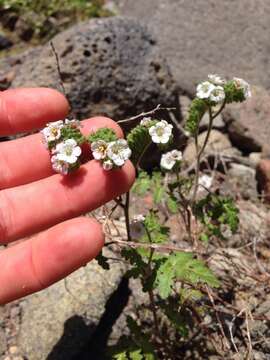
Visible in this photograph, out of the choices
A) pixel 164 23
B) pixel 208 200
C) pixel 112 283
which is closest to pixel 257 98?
pixel 164 23

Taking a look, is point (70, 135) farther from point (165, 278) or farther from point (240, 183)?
point (240, 183)

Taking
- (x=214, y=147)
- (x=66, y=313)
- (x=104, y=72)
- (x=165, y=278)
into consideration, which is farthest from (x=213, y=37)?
(x=165, y=278)

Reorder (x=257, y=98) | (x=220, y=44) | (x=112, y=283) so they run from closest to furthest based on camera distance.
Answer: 1. (x=112, y=283)
2. (x=257, y=98)
3. (x=220, y=44)

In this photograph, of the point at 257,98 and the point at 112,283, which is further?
the point at 257,98

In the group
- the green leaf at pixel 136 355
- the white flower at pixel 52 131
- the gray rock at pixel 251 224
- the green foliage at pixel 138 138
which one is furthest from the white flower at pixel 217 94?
the green leaf at pixel 136 355

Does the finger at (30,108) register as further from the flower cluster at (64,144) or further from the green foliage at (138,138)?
the green foliage at (138,138)

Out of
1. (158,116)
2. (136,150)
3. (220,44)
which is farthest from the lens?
(220,44)

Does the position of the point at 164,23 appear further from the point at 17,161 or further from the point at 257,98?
the point at 17,161
